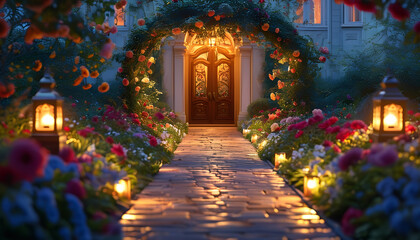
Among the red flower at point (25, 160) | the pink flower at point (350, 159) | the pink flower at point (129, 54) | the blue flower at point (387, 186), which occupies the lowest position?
the blue flower at point (387, 186)

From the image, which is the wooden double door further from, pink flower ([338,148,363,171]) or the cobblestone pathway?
pink flower ([338,148,363,171])

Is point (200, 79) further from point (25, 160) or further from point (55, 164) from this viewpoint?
point (25, 160)

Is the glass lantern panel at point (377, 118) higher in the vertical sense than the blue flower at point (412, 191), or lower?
higher

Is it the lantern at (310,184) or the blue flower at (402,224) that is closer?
the blue flower at (402,224)

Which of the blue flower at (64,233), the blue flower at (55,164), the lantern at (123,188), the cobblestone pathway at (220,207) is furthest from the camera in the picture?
the lantern at (123,188)

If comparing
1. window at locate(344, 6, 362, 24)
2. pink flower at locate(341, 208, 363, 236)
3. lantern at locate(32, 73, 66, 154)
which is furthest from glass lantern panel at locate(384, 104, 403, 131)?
window at locate(344, 6, 362, 24)

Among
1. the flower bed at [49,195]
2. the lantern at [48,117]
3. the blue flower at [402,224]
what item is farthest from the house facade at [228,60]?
the blue flower at [402,224]

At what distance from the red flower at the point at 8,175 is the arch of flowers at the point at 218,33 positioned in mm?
6958

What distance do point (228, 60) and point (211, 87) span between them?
122cm

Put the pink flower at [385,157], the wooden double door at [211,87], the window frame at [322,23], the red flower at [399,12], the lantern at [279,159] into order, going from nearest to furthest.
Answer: the pink flower at [385,157]
the red flower at [399,12]
the lantern at [279,159]
the window frame at [322,23]
the wooden double door at [211,87]

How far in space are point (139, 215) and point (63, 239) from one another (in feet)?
5.45

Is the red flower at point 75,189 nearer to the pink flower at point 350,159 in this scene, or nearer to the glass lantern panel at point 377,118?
the pink flower at point 350,159

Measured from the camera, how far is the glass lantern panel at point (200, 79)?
54.2ft

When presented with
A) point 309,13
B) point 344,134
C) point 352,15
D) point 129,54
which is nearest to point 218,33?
point 129,54
